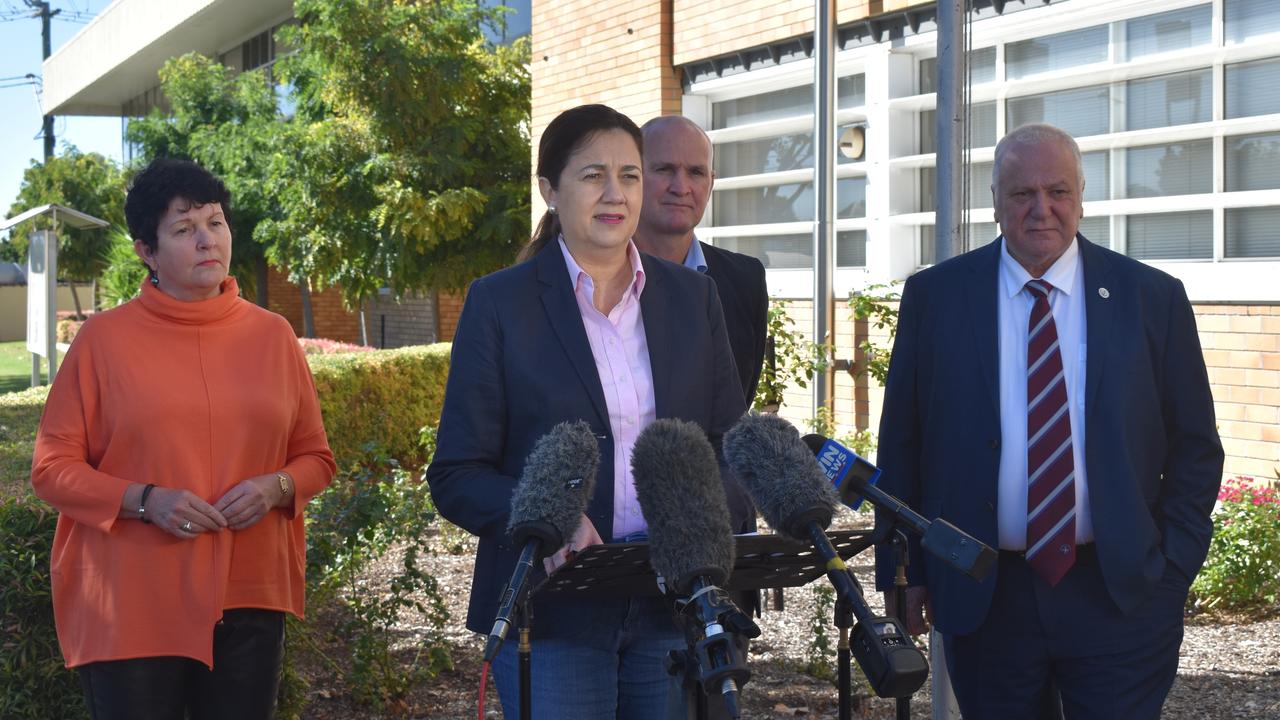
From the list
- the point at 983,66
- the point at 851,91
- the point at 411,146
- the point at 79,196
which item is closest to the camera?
the point at 983,66

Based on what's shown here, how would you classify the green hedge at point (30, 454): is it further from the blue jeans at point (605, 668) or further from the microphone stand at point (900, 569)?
the microphone stand at point (900, 569)

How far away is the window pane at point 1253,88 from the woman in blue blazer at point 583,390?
7.10m

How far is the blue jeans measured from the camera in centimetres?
296

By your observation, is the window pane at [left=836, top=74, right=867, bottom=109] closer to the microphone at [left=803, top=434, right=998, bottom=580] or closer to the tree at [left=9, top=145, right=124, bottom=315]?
the microphone at [left=803, top=434, right=998, bottom=580]

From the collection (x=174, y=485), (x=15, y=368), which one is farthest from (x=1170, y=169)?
(x=15, y=368)

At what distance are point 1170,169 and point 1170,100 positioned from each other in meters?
0.50

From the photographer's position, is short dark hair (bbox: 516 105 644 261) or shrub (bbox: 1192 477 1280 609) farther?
shrub (bbox: 1192 477 1280 609)

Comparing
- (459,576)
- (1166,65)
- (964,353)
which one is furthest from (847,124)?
(964,353)

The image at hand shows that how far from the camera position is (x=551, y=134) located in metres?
3.12

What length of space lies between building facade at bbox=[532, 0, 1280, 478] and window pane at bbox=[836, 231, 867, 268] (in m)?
0.02

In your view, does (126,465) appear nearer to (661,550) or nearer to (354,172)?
(661,550)

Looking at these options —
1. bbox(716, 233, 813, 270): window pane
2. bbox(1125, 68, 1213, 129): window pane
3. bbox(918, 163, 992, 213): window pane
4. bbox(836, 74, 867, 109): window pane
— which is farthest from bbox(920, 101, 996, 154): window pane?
bbox(716, 233, 813, 270): window pane

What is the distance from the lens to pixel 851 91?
484 inches

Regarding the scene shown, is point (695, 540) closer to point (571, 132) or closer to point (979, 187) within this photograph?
point (571, 132)
